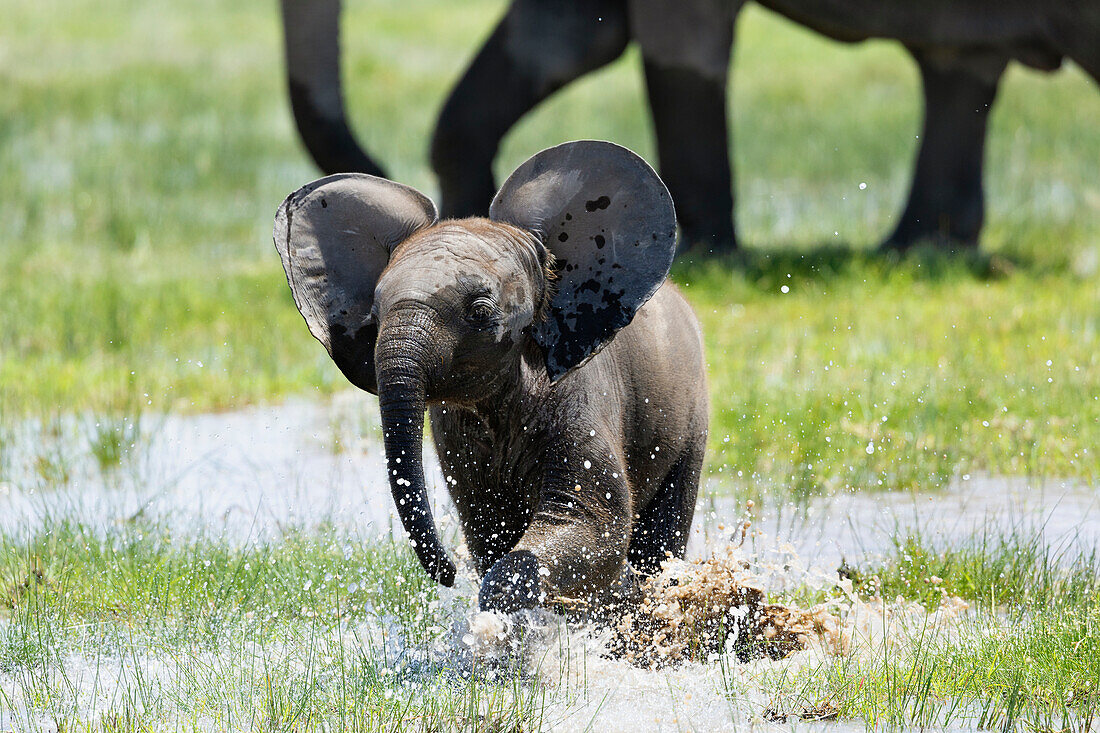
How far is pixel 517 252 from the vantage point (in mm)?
4445

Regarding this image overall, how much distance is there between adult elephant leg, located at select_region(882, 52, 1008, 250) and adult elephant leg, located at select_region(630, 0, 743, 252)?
1.37 metres

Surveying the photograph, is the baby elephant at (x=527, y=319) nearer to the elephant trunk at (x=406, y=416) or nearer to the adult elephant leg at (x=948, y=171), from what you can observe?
the elephant trunk at (x=406, y=416)

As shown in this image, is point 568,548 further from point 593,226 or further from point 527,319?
point 593,226

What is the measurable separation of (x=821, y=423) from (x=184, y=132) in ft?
35.9

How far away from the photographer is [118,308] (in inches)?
409

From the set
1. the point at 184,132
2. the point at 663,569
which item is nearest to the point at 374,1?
the point at 184,132

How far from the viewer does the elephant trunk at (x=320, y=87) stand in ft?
27.7

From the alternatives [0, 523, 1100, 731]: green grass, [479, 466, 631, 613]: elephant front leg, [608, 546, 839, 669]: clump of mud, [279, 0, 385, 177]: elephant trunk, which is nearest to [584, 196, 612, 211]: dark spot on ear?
[479, 466, 631, 613]: elephant front leg

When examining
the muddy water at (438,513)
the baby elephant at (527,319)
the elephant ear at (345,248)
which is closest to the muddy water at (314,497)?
the muddy water at (438,513)

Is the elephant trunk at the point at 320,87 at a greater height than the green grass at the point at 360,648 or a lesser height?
greater

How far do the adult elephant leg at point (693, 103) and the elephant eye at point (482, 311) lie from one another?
652 centimetres

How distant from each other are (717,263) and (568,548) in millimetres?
6451

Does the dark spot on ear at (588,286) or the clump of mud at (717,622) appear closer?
the dark spot on ear at (588,286)

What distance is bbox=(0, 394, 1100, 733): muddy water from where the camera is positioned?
439 centimetres
